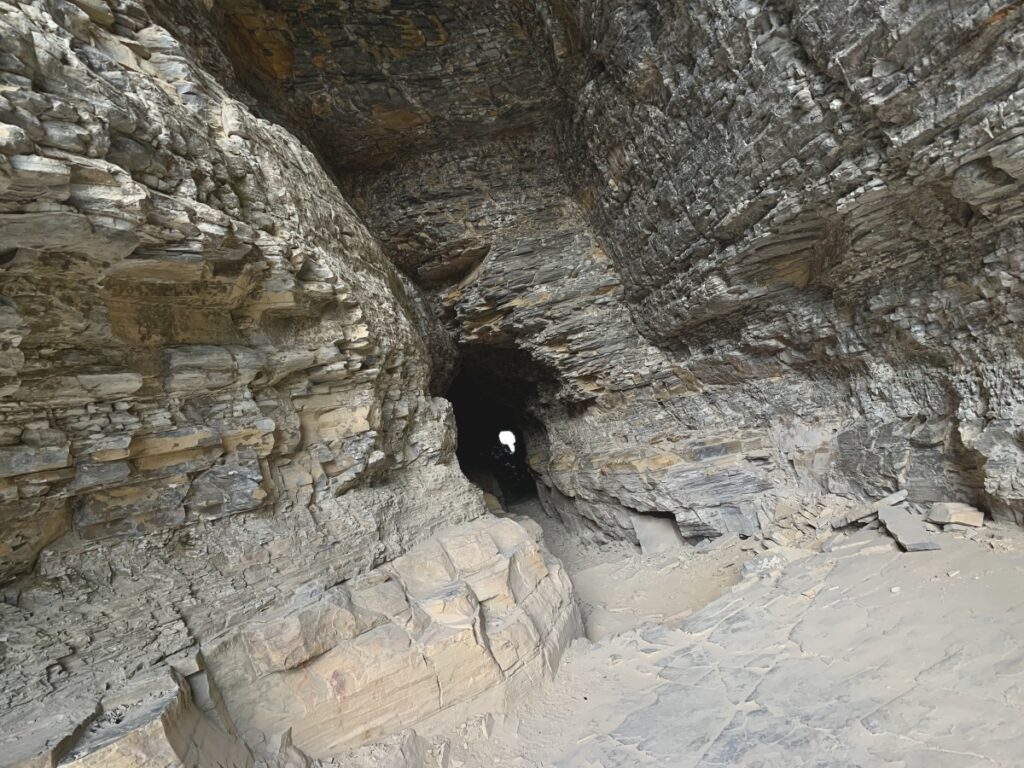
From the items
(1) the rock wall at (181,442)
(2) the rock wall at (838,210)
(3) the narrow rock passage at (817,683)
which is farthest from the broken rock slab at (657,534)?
(1) the rock wall at (181,442)

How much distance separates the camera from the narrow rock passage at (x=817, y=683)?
3268mm

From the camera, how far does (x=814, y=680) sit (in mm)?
4039

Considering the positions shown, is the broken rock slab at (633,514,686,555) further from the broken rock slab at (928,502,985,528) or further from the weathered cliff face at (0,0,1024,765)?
the broken rock slab at (928,502,985,528)

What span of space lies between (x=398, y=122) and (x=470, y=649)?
8.76 metres

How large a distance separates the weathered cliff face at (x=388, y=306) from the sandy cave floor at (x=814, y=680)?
534mm

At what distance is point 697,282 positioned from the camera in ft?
25.8

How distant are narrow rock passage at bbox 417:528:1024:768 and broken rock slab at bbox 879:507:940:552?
0.18 m

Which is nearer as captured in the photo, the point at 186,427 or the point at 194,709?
the point at 194,709

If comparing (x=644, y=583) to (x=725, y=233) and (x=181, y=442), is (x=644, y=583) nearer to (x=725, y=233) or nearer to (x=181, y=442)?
(x=725, y=233)

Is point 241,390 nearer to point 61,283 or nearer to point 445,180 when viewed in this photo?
point 61,283

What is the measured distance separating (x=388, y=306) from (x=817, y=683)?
5928 millimetres

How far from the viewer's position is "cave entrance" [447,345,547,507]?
1224cm

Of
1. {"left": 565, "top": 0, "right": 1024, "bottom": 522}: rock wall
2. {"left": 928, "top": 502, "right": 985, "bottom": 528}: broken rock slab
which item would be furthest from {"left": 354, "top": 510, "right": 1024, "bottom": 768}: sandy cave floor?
{"left": 565, "top": 0, "right": 1024, "bottom": 522}: rock wall

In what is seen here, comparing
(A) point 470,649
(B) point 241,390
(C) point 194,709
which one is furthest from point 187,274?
(A) point 470,649
